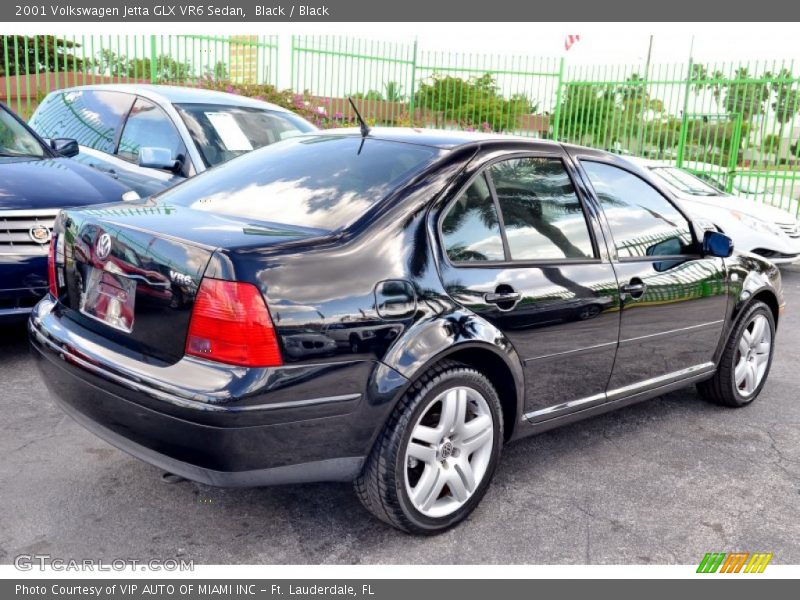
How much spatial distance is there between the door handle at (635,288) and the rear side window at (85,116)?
15.3ft

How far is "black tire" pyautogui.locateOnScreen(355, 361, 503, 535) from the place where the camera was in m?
2.77

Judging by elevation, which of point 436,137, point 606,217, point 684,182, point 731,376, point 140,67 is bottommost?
point 731,376

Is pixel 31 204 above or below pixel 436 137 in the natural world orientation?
below

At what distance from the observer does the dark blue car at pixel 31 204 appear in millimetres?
4355

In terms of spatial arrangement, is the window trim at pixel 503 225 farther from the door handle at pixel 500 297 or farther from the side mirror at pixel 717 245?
the side mirror at pixel 717 245

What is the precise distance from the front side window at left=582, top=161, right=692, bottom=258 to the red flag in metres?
13.4

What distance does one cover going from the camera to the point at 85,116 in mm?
6988

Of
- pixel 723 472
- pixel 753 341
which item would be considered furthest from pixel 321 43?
pixel 723 472

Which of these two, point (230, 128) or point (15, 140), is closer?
point (15, 140)

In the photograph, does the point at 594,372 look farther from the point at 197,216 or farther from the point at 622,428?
the point at 197,216

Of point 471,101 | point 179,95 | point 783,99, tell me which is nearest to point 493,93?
point 471,101

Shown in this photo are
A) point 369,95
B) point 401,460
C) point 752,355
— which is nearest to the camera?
point 401,460

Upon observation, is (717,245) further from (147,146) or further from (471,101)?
(471,101)

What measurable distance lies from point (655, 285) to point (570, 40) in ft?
46.1
